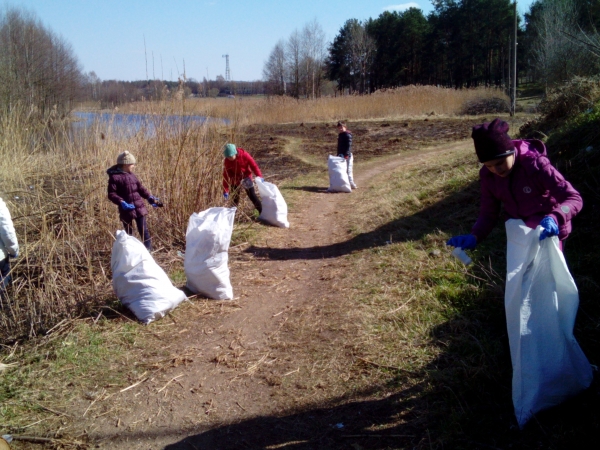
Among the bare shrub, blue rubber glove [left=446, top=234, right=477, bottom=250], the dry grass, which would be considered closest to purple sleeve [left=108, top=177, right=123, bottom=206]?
blue rubber glove [left=446, top=234, right=477, bottom=250]

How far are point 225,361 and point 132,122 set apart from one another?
4.44 meters

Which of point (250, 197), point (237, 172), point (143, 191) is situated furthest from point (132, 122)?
point (250, 197)

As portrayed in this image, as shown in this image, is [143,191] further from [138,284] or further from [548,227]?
[548,227]

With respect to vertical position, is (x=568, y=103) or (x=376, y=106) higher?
(x=376, y=106)

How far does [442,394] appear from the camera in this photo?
10.8 ft

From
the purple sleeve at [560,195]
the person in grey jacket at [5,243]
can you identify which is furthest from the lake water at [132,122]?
the purple sleeve at [560,195]

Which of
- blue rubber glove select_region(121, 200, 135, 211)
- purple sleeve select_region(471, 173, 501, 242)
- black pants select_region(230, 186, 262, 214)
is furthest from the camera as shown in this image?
black pants select_region(230, 186, 262, 214)

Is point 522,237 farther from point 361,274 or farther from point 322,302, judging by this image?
point 361,274

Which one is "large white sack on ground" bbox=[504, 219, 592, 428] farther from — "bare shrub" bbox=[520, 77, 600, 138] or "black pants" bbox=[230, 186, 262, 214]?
"bare shrub" bbox=[520, 77, 600, 138]

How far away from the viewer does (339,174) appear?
1089 centimetres

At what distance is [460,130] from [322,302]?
15.8 meters

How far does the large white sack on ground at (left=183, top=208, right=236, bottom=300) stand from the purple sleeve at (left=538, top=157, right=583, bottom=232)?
304 cm

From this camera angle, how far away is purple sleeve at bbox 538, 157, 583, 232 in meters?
2.85

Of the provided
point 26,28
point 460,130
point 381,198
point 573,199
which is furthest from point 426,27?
point 573,199
